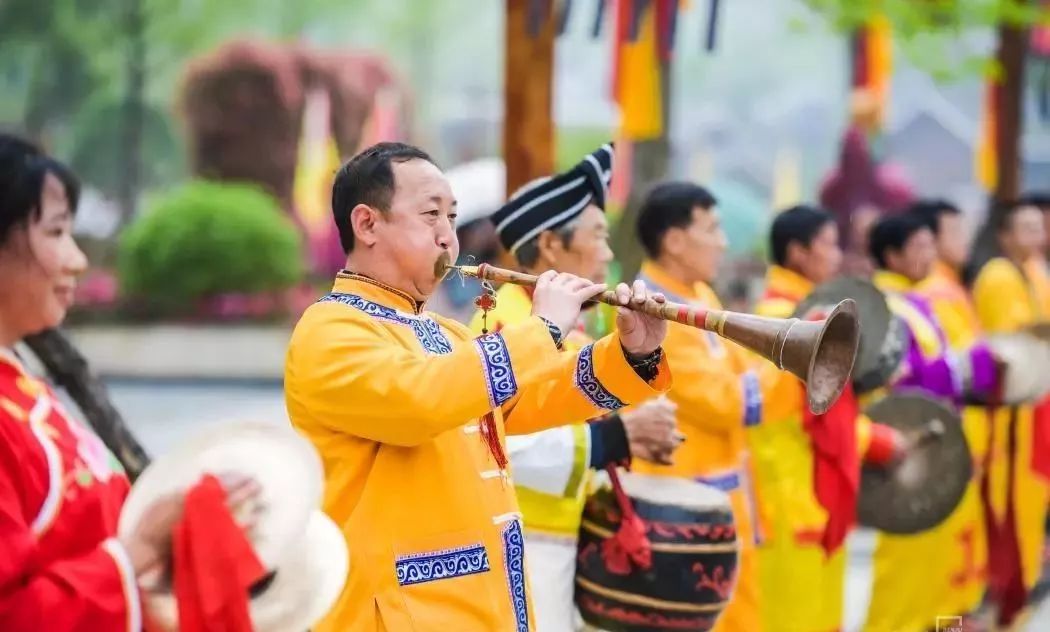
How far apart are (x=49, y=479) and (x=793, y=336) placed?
4.67 ft

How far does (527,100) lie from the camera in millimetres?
6992

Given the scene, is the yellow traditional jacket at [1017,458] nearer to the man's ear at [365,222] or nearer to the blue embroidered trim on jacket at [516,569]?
the blue embroidered trim on jacket at [516,569]

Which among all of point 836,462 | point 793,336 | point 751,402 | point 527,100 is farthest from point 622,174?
point 793,336

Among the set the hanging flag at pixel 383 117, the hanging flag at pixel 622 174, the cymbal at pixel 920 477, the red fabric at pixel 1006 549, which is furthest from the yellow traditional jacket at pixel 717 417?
the hanging flag at pixel 383 117

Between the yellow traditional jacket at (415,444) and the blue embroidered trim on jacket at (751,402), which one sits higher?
the yellow traditional jacket at (415,444)

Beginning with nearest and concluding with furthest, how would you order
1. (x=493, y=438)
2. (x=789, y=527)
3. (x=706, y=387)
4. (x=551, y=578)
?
(x=493, y=438), (x=551, y=578), (x=706, y=387), (x=789, y=527)

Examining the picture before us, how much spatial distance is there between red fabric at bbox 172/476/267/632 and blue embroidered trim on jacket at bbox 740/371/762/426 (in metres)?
2.92

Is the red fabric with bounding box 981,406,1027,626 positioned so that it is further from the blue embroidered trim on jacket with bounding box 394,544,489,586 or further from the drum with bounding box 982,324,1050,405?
the blue embroidered trim on jacket with bounding box 394,544,489,586

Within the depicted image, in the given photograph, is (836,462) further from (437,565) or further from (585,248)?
(437,565)

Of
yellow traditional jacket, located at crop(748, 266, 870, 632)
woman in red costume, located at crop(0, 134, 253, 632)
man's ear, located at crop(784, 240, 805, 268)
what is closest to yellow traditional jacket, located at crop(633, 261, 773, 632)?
yellow traditional jacket, located at crop(748, 266, 870, 632)

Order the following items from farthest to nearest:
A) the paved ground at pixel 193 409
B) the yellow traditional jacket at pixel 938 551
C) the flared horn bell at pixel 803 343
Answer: the paved ground at pixel 193 409 < the yellow traditional jacket at pixel 938 551 < the flared horn bell at pixel 803 343

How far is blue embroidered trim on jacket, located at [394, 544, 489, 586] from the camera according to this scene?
10.1 ft

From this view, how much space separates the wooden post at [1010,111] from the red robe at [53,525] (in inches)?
362

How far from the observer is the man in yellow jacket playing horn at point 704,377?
4988mm
